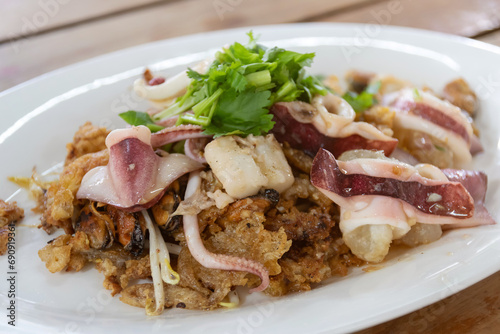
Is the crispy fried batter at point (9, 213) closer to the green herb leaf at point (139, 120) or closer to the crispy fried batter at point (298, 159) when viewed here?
the green herb leaf at point (139, 120)

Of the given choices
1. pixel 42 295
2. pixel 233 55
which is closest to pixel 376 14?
pixel 233 55

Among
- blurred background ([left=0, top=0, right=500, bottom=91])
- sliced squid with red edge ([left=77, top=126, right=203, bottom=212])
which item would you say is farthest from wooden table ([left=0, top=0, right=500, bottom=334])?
sliced squid with red edge ([left=77, top=126, right=203, bottom=212])

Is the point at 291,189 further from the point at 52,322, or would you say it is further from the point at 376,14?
the point at 376,14

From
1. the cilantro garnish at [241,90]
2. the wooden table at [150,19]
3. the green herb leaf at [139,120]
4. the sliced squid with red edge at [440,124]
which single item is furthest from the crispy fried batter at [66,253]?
the wooden table at [150,19]

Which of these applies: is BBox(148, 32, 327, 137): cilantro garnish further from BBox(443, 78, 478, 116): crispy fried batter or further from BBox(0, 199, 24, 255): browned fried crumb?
BBox(443, 78, 478, 116): crispy fried batter

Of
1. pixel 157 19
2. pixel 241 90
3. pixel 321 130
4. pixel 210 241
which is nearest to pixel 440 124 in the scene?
pixel 321 130

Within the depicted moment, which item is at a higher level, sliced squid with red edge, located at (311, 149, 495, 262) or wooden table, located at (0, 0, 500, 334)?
wooden table, located at (0, 0, 500, 334)
